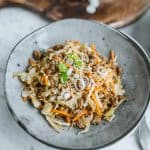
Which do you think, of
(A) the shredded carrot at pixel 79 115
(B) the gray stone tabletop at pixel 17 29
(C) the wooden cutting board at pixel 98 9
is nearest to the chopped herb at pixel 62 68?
(A) the shredded carrot at pixel 79 115

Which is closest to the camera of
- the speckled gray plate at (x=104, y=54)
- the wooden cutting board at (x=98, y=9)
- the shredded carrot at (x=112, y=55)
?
the speckled gray plate at (x=104, y=54)

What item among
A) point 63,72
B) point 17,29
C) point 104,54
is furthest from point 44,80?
point 17,29

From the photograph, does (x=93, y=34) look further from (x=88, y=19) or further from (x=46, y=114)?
(x=46, y=114)

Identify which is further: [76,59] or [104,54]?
[104,54]

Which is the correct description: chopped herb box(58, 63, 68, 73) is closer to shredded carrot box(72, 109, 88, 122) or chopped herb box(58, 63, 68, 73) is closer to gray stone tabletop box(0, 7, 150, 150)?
shredded carrot box(72, 109, 88, 122)

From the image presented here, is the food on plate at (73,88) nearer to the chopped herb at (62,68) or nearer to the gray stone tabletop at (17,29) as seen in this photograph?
the chopped herb at (62,68)

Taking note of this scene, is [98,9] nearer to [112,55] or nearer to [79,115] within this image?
[112,55]

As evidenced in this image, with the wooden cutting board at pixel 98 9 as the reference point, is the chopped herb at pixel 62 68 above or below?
below
